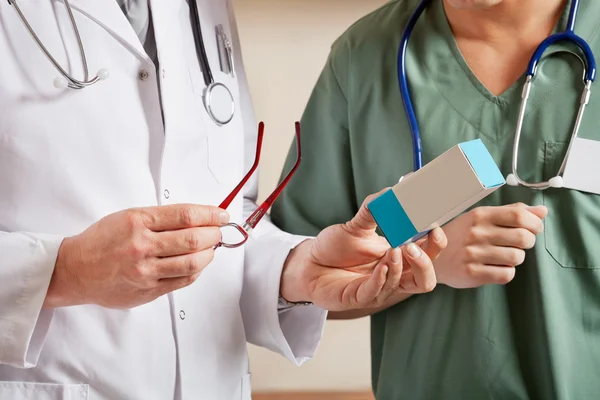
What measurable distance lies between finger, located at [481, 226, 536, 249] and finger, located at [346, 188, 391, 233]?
0.19 m

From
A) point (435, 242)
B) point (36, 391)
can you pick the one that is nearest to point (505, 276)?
point (435, 242)

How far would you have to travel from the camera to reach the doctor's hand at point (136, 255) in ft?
2.64

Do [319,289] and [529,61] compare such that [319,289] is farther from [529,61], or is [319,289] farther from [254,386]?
[254,386]

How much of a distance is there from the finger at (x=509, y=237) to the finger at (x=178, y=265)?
1.51 feet

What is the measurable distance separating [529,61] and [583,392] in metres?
0.55

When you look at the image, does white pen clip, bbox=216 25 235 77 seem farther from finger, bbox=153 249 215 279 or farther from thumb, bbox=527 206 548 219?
thumb, bbox=527 206 548 219

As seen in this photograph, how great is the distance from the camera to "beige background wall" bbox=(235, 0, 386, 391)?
5.85ft

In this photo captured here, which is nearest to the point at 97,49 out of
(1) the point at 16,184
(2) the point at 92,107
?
(2) the point at 92,107

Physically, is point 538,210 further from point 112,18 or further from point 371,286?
point 112,18

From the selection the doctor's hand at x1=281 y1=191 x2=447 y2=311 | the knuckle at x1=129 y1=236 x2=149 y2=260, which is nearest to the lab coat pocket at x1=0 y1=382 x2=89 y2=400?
the knuckle at x1=129 y1=236 x2=149 y2=260

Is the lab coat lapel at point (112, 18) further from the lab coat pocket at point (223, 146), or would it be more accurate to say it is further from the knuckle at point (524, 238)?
the knuckle at point (524, 238)

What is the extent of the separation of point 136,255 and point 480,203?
0.62 m

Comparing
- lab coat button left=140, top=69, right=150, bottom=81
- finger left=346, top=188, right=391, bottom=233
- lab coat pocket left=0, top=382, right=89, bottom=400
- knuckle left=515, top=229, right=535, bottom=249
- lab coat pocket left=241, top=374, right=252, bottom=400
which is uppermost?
lab coat button left=140, top=69, right=150, bottom=81

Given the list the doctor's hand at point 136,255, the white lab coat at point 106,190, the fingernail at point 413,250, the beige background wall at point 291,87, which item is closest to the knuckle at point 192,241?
the doctor's hand at point 136,255
